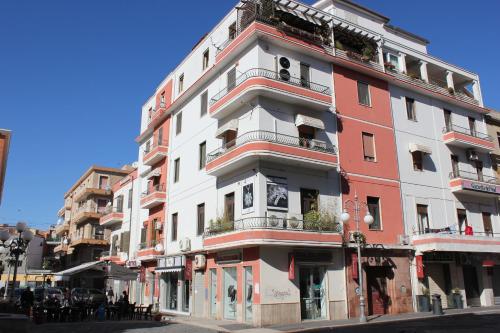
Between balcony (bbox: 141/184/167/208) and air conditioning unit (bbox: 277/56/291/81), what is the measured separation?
12875 mm

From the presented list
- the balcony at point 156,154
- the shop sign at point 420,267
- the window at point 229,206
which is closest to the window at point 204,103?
the balcony at point 156,154

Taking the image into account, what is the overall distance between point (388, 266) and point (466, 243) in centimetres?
506

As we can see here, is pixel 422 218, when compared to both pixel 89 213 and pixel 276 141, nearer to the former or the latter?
pixel 276 141

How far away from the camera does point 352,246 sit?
21641mm

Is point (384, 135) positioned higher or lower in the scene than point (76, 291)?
higher

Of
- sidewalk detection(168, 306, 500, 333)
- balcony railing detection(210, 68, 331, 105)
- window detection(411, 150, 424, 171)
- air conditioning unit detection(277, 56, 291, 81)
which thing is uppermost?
air conditioning unit detection(277, 56, 291, 81)

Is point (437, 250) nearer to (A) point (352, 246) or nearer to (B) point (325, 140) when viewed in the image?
(A) point (352, 246)

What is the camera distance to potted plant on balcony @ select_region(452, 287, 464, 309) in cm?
2506

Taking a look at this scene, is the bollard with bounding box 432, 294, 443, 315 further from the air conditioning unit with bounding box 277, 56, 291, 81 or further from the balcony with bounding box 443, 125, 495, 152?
the air conditioning unit with bounding box 277, 56, 291, 81

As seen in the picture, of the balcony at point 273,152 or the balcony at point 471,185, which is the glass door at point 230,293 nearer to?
the balcony at point 273,152

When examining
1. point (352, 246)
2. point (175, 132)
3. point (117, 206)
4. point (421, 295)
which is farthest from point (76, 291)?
point (421, 295)

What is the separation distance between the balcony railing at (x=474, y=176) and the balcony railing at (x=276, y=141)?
35.8ft

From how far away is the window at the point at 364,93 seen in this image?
25.6m

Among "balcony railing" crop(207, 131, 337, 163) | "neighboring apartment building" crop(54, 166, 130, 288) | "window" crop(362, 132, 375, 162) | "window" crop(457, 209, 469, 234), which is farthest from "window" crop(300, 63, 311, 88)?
"neighboring apartment building" crop(54, 166, 130, 288)
